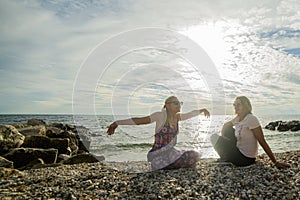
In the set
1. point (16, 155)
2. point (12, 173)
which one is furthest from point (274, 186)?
point (16, 155)

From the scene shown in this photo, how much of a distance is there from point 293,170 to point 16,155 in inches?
377

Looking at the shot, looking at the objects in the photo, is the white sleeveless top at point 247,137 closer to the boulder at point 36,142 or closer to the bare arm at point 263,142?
the bare arm at point 263,142

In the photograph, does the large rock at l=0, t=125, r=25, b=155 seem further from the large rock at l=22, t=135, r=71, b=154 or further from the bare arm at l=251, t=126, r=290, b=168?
the bare arm at l=251, t=126, r=290, b=168

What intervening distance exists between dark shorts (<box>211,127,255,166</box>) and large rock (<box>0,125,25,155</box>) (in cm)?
908

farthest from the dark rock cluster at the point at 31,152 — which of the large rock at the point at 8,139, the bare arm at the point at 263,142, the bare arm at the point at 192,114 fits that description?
the bare arm at the point at 263,142

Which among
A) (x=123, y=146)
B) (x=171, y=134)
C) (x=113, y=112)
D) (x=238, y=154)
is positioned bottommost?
(x=123, y=146)

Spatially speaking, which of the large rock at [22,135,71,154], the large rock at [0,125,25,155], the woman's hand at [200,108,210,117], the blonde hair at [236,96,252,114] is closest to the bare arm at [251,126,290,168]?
the blonde hair at [236,96,252,114]

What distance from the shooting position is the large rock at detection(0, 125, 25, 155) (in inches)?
483

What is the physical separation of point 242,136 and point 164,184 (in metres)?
2.66

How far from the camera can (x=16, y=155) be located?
1103cm

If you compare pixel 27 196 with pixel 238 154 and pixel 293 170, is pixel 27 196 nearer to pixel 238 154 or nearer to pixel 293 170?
pixel 238 154

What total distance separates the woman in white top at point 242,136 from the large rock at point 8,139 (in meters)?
9.25

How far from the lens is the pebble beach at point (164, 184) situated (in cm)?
546

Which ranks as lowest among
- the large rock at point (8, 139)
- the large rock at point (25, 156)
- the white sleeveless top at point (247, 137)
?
the large rock at point (25, 156)
